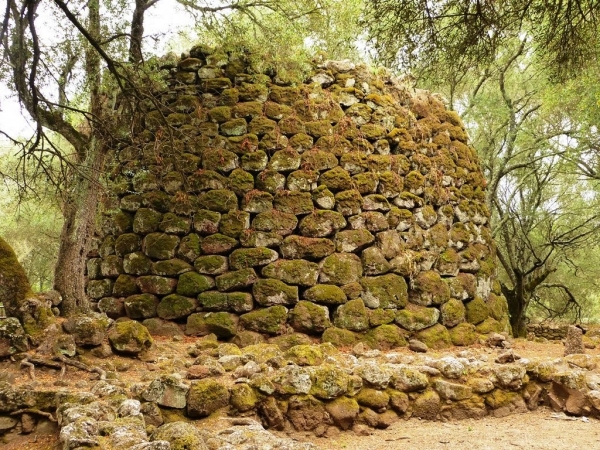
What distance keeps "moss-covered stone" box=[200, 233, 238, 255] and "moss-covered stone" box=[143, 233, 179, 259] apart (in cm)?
46

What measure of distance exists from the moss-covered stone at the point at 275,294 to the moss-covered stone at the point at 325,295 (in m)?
0.19

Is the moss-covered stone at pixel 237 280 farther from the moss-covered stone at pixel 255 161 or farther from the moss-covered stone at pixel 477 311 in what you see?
the moss-covered stone at pixel 477 311

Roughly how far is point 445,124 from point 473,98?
176 inches

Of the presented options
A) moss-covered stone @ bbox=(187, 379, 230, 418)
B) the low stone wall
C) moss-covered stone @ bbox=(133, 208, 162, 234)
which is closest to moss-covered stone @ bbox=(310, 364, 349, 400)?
the low stone wall

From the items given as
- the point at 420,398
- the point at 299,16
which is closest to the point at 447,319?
the point at 420,398

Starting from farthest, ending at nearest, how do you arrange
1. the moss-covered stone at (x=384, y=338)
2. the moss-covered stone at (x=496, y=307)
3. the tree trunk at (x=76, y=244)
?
the moss-covered stone at (x=496, y=307) → the moss-covered stone at (x=384, y=338) → the tree trunk at (x=76, y=244)

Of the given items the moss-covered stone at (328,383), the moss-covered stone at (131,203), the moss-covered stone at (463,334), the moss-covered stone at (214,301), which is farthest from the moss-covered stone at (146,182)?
the moss-covered stone at (463,334)

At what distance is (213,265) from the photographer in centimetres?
652

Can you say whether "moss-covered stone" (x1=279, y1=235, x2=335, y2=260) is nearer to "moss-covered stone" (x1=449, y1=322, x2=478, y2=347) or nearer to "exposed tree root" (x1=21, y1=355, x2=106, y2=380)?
"moss-covered stone" (x1=449, y1=322, x2=478, y2=347)

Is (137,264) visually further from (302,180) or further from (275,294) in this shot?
(302,180)

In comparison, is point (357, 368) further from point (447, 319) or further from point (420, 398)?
point (447, 319)

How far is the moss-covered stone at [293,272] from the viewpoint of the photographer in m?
6.36

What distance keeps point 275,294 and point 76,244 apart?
97.9 inches

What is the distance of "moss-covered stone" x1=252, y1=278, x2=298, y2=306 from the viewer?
6.27 m
